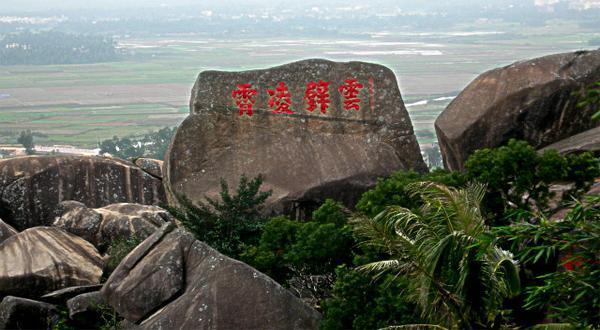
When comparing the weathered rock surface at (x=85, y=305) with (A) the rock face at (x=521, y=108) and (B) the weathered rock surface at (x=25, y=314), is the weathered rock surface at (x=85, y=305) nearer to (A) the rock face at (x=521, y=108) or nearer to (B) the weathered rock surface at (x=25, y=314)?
(B) the weathered rock surface at (x=25, y=314)

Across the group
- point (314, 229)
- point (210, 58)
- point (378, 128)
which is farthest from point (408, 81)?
point (314, 229)

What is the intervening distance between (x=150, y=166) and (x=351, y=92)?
18.1 feet

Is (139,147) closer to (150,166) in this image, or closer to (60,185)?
(150,166)

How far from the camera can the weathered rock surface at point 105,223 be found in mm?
16391

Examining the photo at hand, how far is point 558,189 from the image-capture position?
13211 mm

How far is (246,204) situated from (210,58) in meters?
94.4

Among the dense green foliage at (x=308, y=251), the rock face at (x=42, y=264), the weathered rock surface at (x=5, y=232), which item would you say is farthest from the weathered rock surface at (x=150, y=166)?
the dense green foliage at (x=308, y=251)

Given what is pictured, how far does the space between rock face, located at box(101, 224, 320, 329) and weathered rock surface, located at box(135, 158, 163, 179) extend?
7.37 m

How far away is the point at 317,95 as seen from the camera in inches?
655

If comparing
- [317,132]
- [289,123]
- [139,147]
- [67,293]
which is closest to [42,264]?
[67,293]

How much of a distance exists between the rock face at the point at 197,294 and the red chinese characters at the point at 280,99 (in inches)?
191

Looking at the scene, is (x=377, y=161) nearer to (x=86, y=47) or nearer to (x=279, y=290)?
(x=279, y=290)

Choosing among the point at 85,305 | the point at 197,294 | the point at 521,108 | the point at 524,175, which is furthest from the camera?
the point at 521,108

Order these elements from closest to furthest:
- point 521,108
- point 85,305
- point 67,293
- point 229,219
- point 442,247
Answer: point 442,247 → point 85,305 → point 67,293 → point 229,219 → point 521,108
